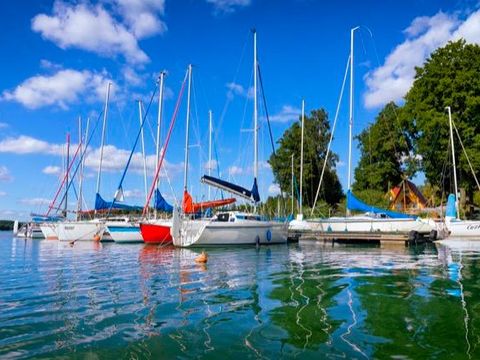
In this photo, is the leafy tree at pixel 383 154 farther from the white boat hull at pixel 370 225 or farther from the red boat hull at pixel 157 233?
the red boat hull at pixel 157 233

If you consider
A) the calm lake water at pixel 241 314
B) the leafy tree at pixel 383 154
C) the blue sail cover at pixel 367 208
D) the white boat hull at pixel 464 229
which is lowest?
the calm lake water at pixel 241 314

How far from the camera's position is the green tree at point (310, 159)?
67.2m

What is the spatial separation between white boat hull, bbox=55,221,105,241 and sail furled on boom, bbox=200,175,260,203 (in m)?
16.7

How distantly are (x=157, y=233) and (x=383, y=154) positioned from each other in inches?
1492

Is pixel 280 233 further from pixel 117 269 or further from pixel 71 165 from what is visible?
pixel 71 165

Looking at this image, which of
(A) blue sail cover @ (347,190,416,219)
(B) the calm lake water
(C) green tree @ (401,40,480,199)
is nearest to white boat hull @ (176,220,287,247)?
(A) blue sail cover @ (347,190,416,219)

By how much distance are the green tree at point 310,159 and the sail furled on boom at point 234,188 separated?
3165 cm

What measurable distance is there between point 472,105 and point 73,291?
4138cm

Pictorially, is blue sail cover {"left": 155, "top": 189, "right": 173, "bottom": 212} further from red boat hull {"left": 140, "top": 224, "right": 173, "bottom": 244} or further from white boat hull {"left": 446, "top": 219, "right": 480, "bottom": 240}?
white boat hull {"left": 446, "top": 219, "right": 480, "bottom": 240}

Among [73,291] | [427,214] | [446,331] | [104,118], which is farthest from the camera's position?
[104,118]

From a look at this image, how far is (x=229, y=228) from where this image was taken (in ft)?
106

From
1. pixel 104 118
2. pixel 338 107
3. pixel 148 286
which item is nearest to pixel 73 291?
pixel 148 286

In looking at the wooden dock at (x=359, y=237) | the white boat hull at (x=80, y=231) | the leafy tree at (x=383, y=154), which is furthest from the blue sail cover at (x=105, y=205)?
the leafy tree at (x=383, y=154)

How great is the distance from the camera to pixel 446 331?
828cm
